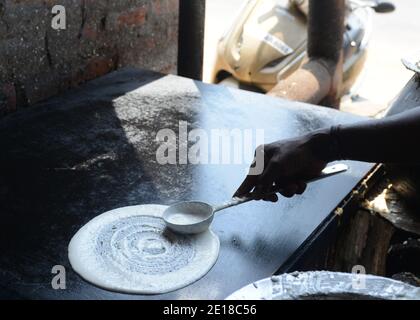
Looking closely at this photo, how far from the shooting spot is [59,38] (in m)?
2.53

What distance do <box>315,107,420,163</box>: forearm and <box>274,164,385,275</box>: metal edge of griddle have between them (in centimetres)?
21

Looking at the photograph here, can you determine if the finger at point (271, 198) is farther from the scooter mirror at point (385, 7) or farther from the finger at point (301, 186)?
the scooter mirror at point (385, 7)

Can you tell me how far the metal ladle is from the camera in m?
1.50

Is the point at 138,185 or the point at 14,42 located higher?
the point at 14,42

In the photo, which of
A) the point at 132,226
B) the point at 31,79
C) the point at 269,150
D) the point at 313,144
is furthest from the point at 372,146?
the point at 31,79

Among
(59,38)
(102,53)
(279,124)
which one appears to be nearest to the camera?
(279,124)

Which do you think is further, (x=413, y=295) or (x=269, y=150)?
(x=269, y=150)

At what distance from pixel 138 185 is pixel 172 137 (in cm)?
41

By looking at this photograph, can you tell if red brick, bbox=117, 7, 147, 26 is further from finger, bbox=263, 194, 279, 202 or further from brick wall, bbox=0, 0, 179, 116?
finger, bbox=263, 194, 279, 202

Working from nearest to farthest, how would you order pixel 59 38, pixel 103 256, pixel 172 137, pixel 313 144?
pixel 103 256, pixel 313 144, pixel 172 137, pixel 59 38

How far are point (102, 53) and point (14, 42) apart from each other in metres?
0.61

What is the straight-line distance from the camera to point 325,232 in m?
1.63

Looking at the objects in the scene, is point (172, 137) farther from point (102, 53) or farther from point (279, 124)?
point (102, 53)

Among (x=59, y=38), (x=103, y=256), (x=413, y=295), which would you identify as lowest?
(x=103, y=256)
